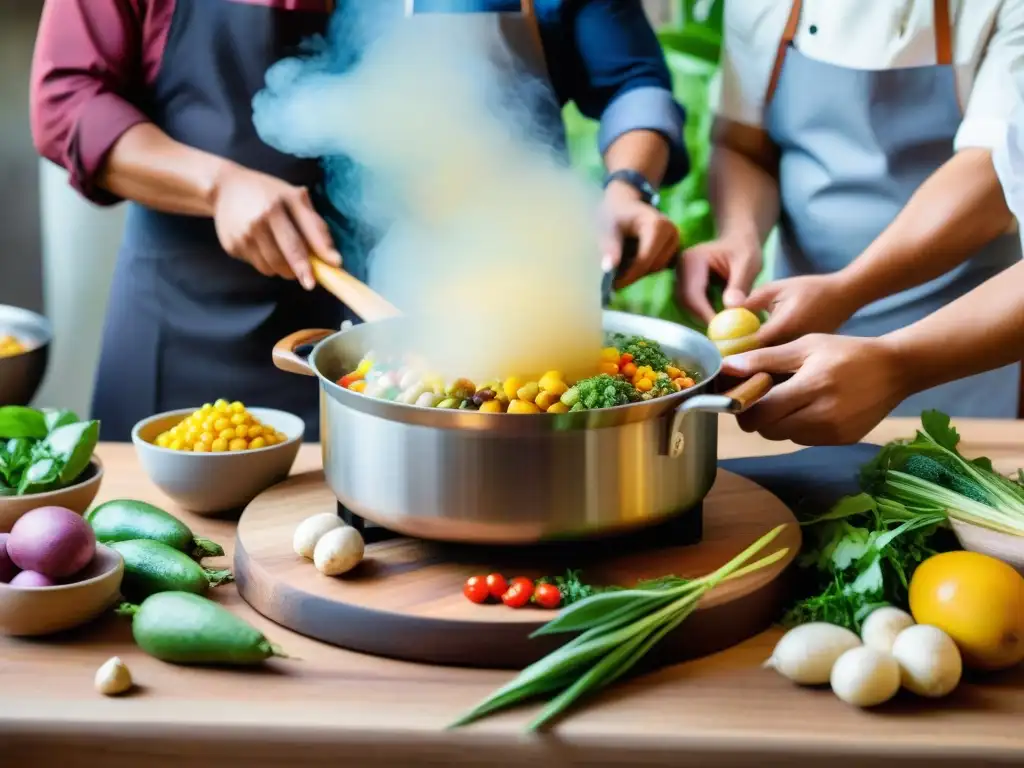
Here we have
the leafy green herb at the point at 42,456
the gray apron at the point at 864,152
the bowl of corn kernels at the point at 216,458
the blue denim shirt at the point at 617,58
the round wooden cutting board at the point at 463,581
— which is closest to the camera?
the round wooden cutting board at the point at 463,581

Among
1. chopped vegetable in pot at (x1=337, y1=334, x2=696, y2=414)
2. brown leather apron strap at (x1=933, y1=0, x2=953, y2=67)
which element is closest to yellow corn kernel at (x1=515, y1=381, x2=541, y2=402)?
chopped vegetable in pot at (x1=337, y1=334, x2=696, y2=414)

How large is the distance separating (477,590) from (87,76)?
1505 millimetres

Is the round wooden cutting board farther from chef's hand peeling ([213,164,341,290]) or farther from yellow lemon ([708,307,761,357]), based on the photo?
chef's hand peeling ([213,164,341,290])

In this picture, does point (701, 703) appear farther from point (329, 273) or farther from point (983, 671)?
point (329, 273)

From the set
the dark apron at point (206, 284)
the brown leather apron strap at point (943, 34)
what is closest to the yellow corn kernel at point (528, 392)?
the dark apron at point (206, 284)

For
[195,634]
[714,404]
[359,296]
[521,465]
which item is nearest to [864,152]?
[359,296]

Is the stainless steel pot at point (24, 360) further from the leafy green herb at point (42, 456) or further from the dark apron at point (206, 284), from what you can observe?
the dark apron at point (206, 284)

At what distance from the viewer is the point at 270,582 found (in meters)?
1.24

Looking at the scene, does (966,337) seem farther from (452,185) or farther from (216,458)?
(216,458)

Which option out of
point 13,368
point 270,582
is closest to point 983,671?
point 270,582

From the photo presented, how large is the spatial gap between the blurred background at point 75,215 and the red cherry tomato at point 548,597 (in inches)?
75.6

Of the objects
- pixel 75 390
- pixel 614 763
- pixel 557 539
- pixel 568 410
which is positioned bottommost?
pixel 75 390

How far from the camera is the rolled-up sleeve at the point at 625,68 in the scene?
2.29 meters

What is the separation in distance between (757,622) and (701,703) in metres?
0.17
